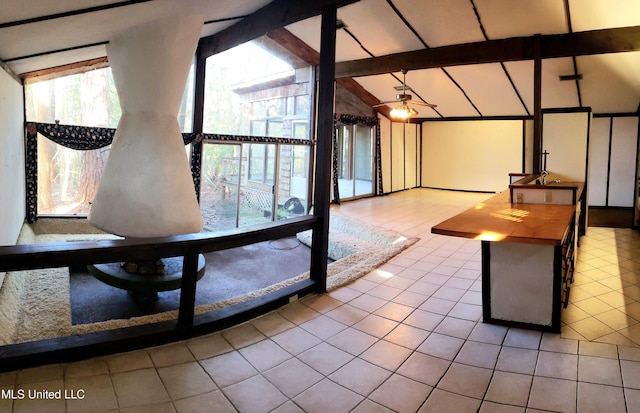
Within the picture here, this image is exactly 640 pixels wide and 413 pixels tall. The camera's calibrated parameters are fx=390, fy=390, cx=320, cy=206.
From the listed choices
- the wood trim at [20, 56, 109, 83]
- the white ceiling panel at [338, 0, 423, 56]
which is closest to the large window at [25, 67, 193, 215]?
the wood trim at [20, 56, 109, 83]

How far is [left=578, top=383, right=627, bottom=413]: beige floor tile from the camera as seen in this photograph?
1914mm

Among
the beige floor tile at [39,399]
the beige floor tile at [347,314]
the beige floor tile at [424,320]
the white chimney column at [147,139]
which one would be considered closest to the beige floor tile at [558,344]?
the beige floor tile at [424,320]

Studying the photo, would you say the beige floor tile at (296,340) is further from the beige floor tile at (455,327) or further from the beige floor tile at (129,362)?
the beige floor tile at (455,327)

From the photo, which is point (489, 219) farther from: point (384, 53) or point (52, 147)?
point (52, 147)

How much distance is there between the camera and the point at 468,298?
3467mm

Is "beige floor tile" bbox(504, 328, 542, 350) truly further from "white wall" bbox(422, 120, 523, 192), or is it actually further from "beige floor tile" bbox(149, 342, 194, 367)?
"white wall" bbox(422, 120, 523, 192)

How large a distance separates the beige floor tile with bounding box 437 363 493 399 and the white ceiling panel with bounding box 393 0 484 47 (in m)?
4.87

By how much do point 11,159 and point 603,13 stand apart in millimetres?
7341

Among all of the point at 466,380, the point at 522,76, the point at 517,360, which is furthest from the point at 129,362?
the point at 522,76

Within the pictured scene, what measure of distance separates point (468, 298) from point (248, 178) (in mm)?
6097

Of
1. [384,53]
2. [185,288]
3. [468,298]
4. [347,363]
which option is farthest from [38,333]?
[384,53]

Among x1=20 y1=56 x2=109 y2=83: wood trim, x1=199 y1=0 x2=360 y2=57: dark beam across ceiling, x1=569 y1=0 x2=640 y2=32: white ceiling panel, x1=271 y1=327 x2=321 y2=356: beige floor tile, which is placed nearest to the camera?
x1=271 y1=327 x2=321 y2=356: beige floor tile

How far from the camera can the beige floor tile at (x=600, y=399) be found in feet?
6.28

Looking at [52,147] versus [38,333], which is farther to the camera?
[52,147]
